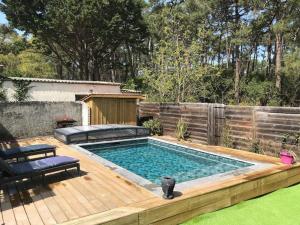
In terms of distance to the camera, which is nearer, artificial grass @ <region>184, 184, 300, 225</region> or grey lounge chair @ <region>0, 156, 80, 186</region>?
artificial grass @ <region>184, 184, 300, 225</region>

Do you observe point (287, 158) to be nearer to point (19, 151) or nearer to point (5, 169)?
point (5, 169)

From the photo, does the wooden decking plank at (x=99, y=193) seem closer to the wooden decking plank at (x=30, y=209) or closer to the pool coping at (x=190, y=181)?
the pool coping at (x=190, y=181)

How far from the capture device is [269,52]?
3534 cm

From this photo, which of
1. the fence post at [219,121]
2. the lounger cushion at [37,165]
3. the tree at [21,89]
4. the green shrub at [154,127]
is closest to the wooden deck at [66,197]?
the lounger cushion at [37,165]

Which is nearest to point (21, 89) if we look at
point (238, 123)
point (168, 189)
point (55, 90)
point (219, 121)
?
point (55, 90)

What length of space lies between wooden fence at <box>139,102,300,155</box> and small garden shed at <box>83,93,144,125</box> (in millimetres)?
2580

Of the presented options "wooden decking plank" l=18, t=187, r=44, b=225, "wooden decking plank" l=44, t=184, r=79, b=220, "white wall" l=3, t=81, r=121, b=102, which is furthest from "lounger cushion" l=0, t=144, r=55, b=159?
"white wall" l=3, t=81, r=121, b=102

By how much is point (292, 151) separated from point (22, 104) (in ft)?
39.3

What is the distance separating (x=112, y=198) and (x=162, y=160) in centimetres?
513

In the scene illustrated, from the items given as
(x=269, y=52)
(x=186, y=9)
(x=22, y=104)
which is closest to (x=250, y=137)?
(x=22, y=104)

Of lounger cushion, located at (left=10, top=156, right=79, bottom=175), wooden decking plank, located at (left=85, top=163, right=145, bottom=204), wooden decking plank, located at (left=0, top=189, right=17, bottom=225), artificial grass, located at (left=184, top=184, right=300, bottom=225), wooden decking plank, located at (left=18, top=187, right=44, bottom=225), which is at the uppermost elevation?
lounger cushion, located at (left=10, top=156, right=79, bottom=175)

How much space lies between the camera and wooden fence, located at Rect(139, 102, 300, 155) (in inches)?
356

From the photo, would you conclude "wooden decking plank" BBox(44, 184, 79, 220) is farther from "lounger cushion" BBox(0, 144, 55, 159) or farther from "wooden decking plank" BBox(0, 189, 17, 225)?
"lounger cushion" BBox(0, 144, 55, 159)

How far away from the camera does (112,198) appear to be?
5555 millimetres
